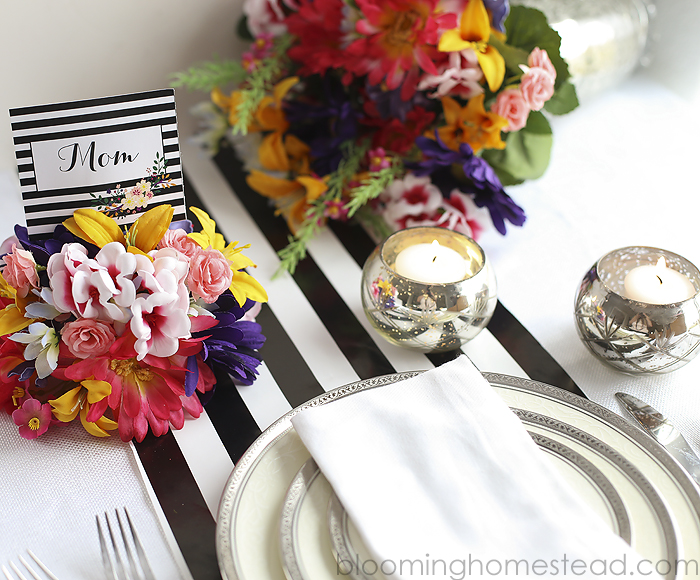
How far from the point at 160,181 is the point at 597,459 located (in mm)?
426

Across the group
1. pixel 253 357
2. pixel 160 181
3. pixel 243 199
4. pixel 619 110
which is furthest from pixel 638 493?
pixel 619 110

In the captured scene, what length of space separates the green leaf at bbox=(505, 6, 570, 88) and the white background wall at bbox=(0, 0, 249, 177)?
1.34ft

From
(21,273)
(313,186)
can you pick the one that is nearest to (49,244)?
(21,273)

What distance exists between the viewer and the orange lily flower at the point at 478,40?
28.2 inches

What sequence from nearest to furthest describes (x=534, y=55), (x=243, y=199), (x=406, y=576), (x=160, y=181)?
(x=406, y=576)
(x=160, y=181)
(x=534, y=55)
(x=243, y=199)

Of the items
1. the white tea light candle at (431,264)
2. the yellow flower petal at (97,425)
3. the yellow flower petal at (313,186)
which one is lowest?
the yellow flower petal at (97,425)

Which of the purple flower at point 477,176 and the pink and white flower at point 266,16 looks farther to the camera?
the pink and white flower at point 266,16

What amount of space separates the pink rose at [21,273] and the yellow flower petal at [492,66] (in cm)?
51

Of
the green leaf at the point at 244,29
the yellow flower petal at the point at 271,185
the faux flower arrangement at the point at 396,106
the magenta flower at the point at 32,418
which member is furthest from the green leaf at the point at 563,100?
the magenta flower at the point at 32,418

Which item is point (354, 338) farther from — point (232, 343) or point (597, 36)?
point (597, 36)

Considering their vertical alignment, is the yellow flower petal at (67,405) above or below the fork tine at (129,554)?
above

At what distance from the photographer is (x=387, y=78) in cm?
74

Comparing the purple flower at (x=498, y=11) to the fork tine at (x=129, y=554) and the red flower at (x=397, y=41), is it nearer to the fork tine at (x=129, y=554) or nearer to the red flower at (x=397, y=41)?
the red flower at (x=397, y=41)

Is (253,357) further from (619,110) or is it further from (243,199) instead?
(619,110)
